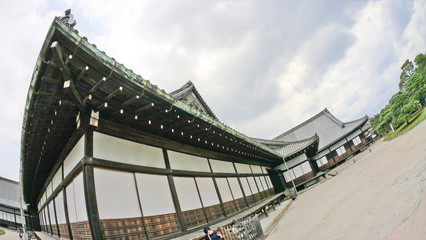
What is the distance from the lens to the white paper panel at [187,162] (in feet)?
25.0

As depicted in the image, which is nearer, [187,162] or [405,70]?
[187,162]

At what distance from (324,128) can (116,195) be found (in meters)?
40.4

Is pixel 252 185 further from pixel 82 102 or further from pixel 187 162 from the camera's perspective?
pixel 82 102

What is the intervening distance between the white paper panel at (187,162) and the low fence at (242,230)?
113 inches

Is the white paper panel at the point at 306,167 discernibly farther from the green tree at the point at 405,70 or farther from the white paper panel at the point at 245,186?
the green tree at the point at 405,70

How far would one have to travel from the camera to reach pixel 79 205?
532cm

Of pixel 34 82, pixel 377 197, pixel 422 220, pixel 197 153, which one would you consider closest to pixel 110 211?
pixel 34 82

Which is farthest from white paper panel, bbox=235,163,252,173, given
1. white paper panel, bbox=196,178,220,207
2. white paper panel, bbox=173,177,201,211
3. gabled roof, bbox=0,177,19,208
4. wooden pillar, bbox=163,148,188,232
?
gabled roof, bbox=0,177,19,208

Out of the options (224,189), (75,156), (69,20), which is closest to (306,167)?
(224,189)

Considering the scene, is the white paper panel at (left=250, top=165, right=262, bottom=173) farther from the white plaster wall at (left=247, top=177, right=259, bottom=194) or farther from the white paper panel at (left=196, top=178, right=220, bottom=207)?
the white paper panel at (left=196, top=178, right=220, bottom=207)

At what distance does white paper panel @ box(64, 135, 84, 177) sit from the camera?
17.5 feet

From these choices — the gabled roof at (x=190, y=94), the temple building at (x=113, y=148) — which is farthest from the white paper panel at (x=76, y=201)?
the gabled roof at (x=190, y=94)

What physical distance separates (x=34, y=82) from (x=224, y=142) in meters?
8.08

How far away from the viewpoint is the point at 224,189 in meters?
10.2
